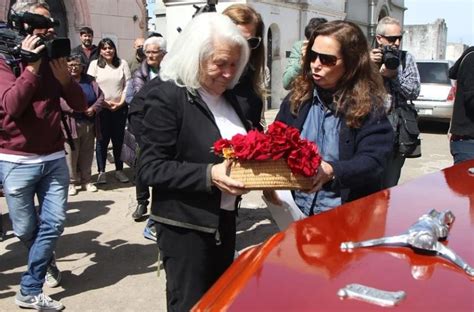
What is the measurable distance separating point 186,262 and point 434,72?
1156cm

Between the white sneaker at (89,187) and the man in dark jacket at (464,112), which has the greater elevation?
the man in dark jacket at (464,112)

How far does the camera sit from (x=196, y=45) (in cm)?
206

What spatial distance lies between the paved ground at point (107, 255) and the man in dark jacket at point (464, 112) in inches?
73.3

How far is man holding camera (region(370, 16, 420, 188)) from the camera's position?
3.84 meters

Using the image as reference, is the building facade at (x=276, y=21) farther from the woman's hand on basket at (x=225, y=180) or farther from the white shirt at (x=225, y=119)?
the woman's hand on basket at (x=225, y=180)

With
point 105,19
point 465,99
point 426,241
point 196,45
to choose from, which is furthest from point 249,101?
point 105,19

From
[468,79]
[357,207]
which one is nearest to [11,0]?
[468,79]

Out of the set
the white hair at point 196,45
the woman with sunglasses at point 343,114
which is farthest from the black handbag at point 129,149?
the white hair at point 196,45

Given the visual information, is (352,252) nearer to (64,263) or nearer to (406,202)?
(406,202)

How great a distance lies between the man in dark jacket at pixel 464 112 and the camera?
3.84 metres

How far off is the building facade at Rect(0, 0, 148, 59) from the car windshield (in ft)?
22.1

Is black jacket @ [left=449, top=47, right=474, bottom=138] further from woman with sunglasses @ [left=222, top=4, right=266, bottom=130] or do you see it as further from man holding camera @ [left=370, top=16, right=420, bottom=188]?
→ woman with sunglasses @ [left=222, top=4, right=266, bottom=130]

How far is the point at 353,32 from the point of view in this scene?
243 cm

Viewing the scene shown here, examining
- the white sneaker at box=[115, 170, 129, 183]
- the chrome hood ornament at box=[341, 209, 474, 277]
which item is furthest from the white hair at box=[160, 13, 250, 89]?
the white sneaker at box=[115, 170, 129, 183]
